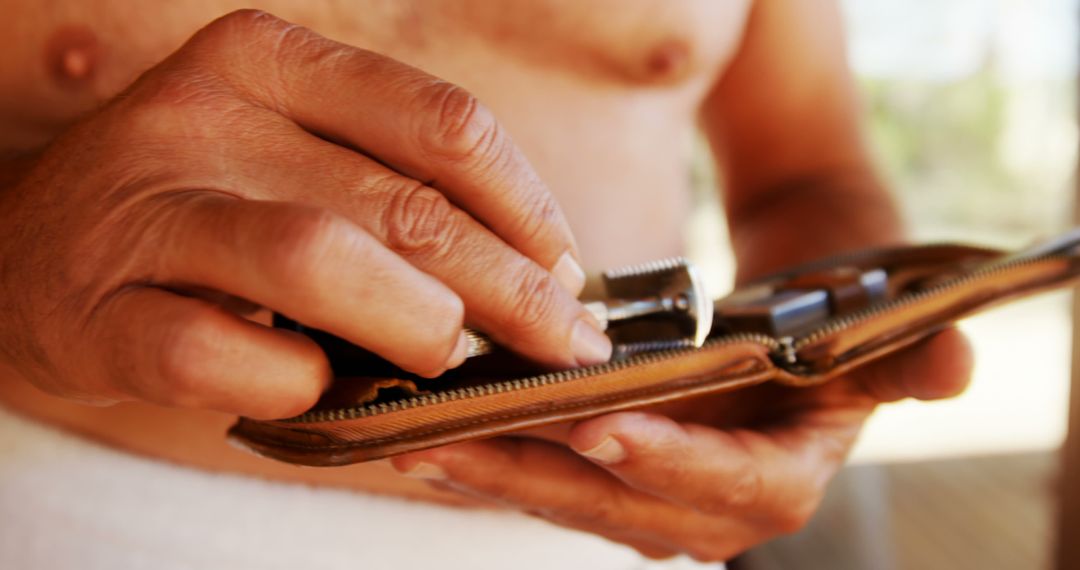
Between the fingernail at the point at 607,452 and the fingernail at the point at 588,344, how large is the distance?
45 millimetres

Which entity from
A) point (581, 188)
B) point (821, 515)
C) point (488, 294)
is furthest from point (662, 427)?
point (821, 515)

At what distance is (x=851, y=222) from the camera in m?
1.01

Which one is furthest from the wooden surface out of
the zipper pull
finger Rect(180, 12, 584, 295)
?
finger Rect(180, 12, 584, 295)

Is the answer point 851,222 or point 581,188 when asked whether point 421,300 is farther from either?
point 851,222

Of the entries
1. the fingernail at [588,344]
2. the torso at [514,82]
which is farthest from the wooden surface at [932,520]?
the fingernail at [588,344]

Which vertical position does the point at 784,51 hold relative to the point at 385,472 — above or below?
above

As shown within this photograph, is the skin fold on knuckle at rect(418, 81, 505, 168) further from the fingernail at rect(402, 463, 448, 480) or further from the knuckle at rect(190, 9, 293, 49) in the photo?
the fingernail at rect(402, 463, 448, 480)

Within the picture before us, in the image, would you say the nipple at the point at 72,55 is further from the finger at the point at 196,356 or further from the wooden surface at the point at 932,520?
the wooden surface at the point at 932,520

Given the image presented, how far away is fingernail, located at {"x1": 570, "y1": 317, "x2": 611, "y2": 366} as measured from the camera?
1.46 feet

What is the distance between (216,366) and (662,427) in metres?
0.26

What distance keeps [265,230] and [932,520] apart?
256cm

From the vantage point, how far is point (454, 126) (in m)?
0.39

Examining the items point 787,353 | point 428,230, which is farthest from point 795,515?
point 428,230

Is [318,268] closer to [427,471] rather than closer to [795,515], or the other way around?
[427,471]
